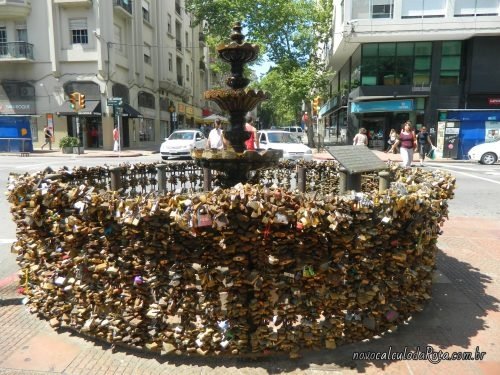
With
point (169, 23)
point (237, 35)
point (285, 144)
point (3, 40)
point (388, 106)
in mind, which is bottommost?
point (285, 144)

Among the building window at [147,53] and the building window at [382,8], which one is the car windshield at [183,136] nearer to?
the building window at [382,8]

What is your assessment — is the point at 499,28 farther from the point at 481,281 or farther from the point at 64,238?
the point at 64,238

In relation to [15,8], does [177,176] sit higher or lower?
lower

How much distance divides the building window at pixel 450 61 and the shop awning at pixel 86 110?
23.9 metres

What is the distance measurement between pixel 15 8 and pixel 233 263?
31717 mm

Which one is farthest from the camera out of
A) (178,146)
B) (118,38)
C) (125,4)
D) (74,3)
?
(118,38)

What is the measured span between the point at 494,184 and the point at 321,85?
18552 mm

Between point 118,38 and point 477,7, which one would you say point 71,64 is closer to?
point 118,38

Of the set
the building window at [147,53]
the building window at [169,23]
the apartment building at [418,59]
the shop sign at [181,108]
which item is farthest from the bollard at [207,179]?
the shop sign at [181,108]

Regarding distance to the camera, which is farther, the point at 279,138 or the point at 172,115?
the point at 172,115

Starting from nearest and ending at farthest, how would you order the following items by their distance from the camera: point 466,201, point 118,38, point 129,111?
point 466,201 → point 129,111 → point 118,38

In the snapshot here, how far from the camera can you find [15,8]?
27078mm

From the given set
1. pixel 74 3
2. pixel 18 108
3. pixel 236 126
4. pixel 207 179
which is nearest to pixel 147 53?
pixel 74 3

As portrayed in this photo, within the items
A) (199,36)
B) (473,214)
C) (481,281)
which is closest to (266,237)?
(481,281)
